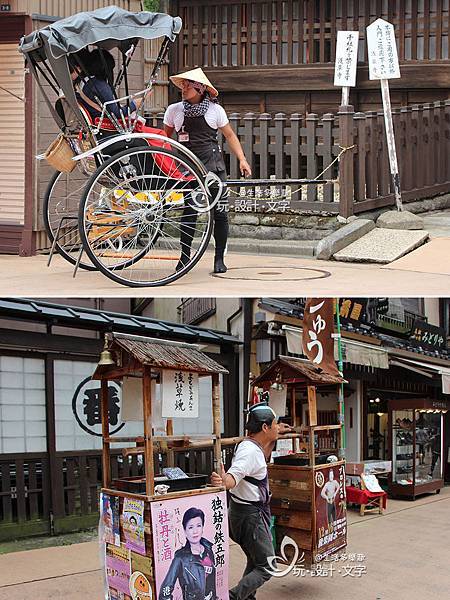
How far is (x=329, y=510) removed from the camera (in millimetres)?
6453

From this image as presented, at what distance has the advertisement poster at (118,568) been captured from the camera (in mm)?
5074

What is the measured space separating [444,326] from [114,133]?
12.8m

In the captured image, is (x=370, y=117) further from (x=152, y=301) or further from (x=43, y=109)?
(x=152, y=301)

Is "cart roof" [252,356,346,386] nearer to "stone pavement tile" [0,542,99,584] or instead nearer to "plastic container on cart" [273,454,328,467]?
"plastic container on cart" [273,454,328,467]

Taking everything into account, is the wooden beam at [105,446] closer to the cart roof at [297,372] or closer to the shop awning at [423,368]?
the cart roof at [297,372]

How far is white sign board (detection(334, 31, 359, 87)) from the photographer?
10.6 metres

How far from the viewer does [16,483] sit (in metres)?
8.07

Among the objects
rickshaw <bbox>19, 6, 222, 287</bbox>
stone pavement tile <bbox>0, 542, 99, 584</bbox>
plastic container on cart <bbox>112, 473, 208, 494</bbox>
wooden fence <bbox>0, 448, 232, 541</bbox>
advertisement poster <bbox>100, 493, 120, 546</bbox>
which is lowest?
stone pavement tile <bbox>0, 542, 99, 584</bbox>

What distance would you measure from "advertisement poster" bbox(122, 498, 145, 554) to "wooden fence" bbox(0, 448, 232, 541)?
3.32 metres

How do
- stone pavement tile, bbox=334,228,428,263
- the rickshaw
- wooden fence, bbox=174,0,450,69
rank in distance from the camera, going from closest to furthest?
the rickshaw < stone pavement tile, bbox=334,228,428,263 < wooden fence, bbox=174,0,450,69

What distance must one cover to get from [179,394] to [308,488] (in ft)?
5.58

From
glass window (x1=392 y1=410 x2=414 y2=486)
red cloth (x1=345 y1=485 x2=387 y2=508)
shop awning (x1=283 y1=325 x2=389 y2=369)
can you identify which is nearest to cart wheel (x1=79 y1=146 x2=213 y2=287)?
shop awning (x1=283 y1=325 x2=389 y2=369)

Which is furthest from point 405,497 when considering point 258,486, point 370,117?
point 258,486

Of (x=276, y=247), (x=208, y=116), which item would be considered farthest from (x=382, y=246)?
(x=208, y=116)
